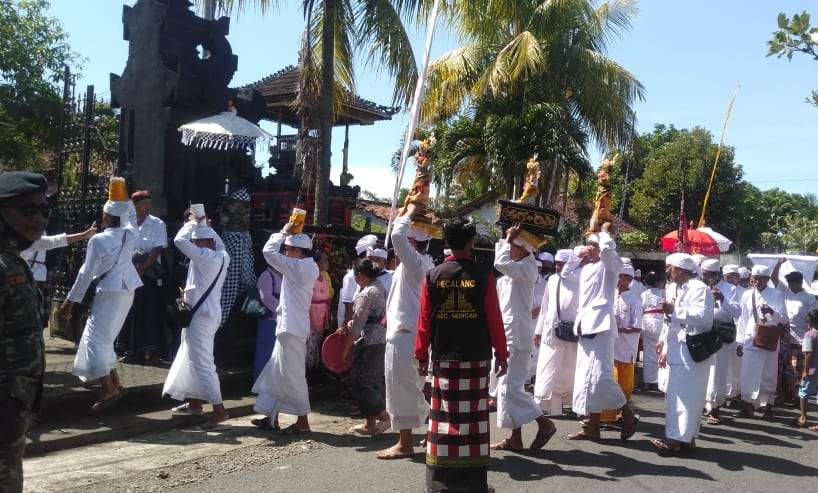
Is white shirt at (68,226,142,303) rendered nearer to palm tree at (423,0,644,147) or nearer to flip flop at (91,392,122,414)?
flip flop at (91,392,122,414)

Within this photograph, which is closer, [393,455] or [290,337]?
[393,455]

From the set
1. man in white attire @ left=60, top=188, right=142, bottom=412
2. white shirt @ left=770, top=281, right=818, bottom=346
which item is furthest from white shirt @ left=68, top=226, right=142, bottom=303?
white shirt @ left=770, top=281, right=818, bottom=346

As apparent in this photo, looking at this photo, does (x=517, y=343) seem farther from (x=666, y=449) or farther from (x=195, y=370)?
(x=195, y=370)

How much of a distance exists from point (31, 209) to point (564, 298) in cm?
601

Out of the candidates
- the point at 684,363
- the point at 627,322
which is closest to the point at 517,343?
the point at 684,363

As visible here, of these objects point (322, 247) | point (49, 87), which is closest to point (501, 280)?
point (322, 247)

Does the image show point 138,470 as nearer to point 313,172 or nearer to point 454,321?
point 454,321

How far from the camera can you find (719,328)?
7.08 metres

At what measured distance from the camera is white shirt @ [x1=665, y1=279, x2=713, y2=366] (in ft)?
23.0

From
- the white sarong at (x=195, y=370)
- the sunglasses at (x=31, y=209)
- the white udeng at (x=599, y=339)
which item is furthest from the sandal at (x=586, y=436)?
the sunglasses at (x=31, y=209)

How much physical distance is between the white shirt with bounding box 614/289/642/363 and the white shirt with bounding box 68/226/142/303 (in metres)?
5.20

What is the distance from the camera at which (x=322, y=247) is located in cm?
921

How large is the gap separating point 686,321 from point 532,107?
10388 millimetres

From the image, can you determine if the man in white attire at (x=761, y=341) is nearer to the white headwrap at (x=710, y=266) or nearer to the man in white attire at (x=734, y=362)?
the man in white attire at (x=734, y=362)
